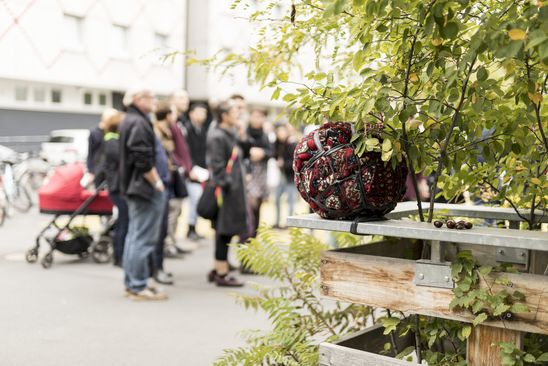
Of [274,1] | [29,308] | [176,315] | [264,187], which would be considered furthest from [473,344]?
[264,187]

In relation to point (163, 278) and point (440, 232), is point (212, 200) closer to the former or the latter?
point (163, 278)

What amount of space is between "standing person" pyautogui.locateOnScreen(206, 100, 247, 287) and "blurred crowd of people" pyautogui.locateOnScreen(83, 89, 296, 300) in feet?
0.04

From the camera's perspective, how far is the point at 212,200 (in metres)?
8.23

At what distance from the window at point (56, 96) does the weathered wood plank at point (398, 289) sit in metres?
28.1

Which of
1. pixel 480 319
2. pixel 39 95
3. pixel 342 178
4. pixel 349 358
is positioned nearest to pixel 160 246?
pixel 349 358

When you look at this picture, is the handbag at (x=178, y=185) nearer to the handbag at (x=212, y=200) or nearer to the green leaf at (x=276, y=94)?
the handbag at (x=212, y=200)

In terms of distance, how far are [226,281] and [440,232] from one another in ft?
19.5

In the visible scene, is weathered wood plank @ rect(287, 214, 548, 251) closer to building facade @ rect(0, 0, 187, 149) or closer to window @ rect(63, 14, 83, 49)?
building facade @ rect(0, 0, 187, 149)

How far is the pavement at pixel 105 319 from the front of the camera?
5538mm

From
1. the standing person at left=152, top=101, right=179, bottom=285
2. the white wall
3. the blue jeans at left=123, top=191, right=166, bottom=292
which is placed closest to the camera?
the blue jeans at left=123, top=191, right=166, bottom=292

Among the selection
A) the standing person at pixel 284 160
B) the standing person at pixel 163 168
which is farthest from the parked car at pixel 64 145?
the standing person at pixel 163 168

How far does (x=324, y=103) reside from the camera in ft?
9.56

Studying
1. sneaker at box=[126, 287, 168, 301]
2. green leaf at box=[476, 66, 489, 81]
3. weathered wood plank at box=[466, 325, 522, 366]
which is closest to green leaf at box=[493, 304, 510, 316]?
weathered wood plank at box=[466, 325, 522, 366]

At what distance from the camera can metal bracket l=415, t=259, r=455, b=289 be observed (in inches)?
104
